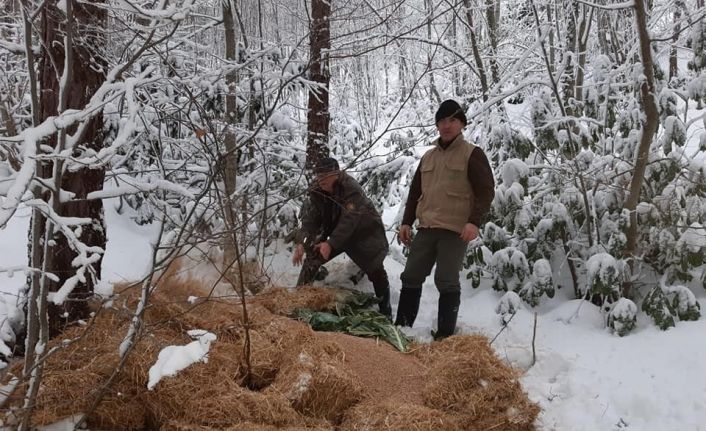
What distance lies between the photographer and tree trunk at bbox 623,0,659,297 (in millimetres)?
3625

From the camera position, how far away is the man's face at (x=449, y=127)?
3.58 meters

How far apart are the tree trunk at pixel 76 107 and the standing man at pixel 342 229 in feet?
5.14

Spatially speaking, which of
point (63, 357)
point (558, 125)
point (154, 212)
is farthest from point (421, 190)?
point (154, 212)

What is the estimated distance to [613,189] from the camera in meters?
4.07

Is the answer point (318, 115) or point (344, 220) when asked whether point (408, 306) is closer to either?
point (344, 220)

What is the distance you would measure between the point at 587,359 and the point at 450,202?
131 cm

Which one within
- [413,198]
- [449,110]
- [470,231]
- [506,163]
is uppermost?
[449,110]

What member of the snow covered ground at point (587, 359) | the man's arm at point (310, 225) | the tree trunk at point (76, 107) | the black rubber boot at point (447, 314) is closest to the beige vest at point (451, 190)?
the black rubber boot at point (447, 314)

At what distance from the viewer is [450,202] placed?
11.8ft

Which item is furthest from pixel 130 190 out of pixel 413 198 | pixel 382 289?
pixel 382 289

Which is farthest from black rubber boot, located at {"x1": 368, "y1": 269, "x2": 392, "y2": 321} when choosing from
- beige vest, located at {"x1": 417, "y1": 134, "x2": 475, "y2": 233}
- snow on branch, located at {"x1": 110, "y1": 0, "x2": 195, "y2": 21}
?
snow on branch, located at {"x1": 110, "y1": 0, "x2": 195, "y2": 21}

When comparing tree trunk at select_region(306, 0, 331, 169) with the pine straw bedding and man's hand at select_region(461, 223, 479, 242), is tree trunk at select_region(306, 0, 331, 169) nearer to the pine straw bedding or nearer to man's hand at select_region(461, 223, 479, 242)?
man's hand at select_region(461, 223, 479, 242)

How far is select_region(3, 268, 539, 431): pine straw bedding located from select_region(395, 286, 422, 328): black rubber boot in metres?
0.78

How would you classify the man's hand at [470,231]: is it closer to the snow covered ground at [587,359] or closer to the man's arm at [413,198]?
the man's arm at [413,198]
